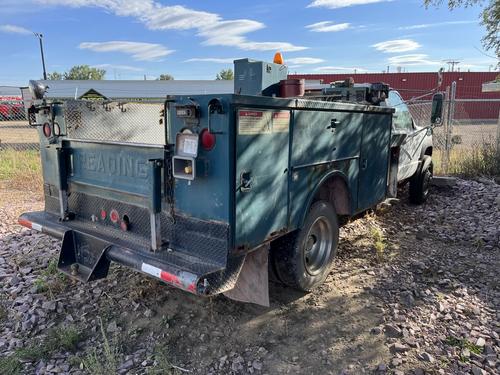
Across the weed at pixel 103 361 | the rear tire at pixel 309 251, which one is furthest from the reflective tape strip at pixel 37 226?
the rear tire at pixel 309 251

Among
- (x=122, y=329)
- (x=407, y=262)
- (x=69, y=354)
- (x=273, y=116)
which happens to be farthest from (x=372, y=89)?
(x=69, y=354)

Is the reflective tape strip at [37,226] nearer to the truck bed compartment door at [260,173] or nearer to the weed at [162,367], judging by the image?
the weed at [162,367]

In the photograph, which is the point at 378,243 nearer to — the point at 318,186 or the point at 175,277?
the point at 318,186

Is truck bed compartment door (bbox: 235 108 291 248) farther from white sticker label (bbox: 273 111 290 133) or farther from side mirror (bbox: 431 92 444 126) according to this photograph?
side mirror (bbox: 431 92 444 126)

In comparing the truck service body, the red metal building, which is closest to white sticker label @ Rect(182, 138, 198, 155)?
the truck service body

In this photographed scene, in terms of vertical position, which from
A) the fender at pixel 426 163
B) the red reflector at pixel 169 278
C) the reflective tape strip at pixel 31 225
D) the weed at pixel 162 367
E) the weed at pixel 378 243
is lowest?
the weed at pixel 162 367

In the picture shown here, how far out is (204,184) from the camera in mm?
2709

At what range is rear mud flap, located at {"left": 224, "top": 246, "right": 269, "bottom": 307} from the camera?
122 inches

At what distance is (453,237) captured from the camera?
5.31 meters

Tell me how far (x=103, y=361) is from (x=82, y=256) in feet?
2.88

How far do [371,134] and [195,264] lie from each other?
257 cm

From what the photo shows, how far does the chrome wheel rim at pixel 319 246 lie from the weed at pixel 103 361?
1.72 m

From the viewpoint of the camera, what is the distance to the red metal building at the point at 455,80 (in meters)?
32.6

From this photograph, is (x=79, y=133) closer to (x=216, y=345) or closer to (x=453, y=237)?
(x=216, y=345)
